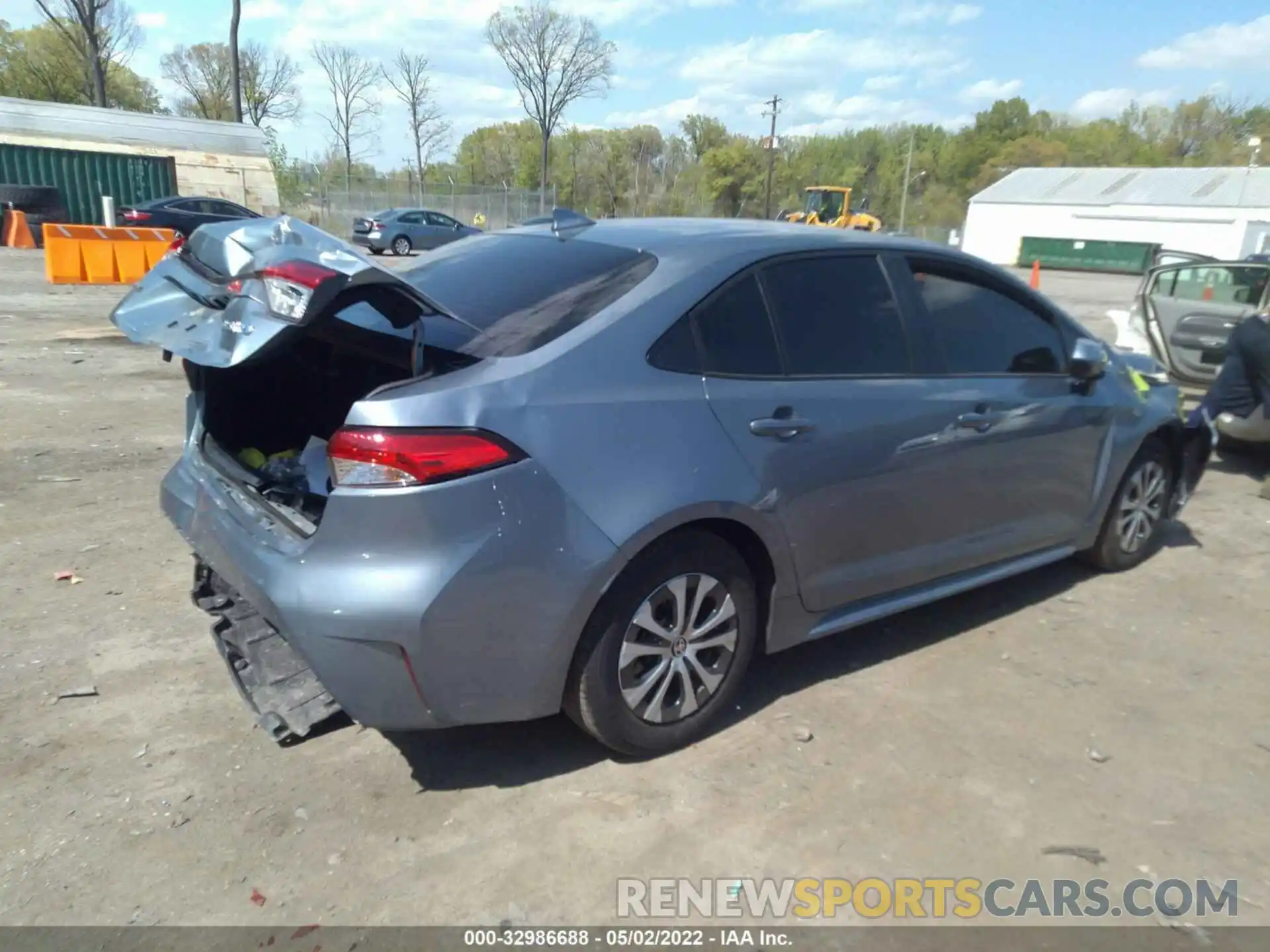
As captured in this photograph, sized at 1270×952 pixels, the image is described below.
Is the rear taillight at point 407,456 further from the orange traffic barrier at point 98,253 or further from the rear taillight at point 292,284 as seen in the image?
the orange traffic barrier at point 98,253

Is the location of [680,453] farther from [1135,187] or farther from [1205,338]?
[1135,187]

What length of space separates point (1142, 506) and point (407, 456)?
4.11 m

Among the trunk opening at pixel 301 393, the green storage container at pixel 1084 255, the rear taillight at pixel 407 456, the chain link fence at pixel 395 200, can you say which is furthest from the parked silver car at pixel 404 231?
the green storage container at pixel 1084 255

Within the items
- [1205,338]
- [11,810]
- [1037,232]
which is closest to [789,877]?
[11,810]

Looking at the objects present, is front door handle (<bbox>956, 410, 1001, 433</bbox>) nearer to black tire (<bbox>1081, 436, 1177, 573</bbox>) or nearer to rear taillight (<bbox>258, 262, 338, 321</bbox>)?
black tire (<bbox>1081, 436, 1177, 573</bbox>)

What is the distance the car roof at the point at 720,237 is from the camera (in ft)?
11.1

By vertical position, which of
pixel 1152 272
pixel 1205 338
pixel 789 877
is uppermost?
pixel 1152 272

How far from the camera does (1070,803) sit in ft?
10.1

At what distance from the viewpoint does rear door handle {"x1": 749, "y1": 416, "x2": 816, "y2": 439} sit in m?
3.18

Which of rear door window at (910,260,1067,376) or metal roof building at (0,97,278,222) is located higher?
metal roof building at (0,97,278,222)

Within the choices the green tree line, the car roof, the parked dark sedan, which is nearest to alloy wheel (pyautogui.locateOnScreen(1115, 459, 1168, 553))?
the car roof

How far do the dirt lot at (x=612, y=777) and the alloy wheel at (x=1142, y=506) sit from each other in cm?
48

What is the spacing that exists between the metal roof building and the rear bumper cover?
28.9 meters

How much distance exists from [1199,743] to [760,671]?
160 cm
